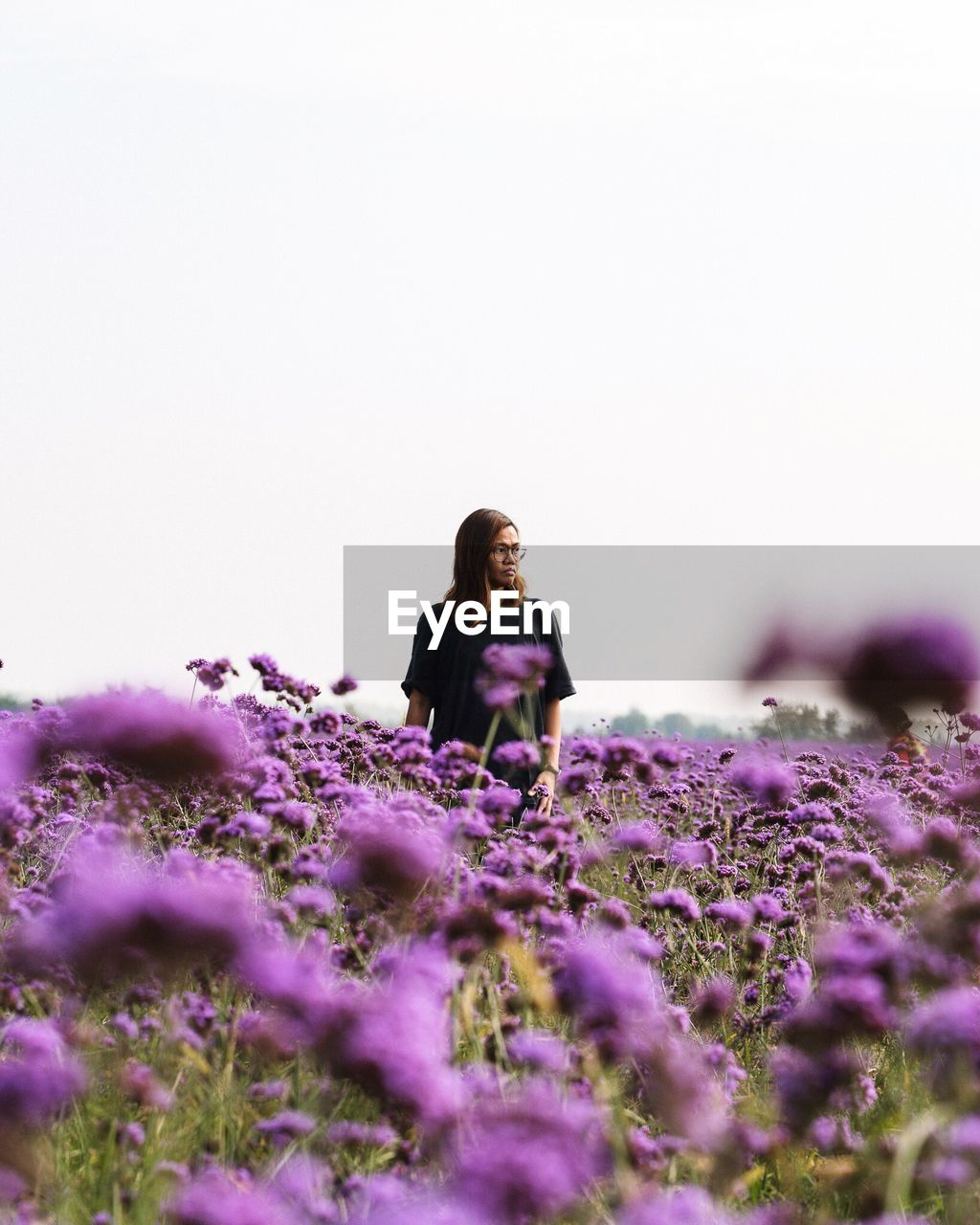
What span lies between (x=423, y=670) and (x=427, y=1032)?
3697 millimetres

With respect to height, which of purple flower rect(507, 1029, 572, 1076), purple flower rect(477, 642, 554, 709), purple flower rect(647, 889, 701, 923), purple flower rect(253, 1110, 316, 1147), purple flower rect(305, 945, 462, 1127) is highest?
purple flower rect(477, 642, 554, 709)

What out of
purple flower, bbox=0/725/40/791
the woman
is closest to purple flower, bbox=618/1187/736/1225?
purple flower, bbox=0/725/40/791

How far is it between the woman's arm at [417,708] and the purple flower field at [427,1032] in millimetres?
1827

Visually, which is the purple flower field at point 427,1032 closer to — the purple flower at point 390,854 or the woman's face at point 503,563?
the purple flower at point 390,854

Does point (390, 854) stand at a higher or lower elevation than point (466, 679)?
Result: higher

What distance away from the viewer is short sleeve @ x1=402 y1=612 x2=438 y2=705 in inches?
217

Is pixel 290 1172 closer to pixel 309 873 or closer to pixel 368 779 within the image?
pixel 309 873

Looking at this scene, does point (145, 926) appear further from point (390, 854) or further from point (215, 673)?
point (215, 673)

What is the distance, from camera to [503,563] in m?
5.38

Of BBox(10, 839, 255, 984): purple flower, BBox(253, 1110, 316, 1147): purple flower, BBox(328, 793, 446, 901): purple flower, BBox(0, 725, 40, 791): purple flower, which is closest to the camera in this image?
BBox(10, 839, 255, 984): purple flower

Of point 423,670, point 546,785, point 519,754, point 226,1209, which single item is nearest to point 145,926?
point 226,1209

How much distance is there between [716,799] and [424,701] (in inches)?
50.5

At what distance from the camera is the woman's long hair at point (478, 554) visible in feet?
17.7

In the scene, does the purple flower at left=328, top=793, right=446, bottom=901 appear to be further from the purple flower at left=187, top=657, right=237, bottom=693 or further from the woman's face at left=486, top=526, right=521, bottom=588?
the woman's face at left=486, top=526, right=521, bottom=588
